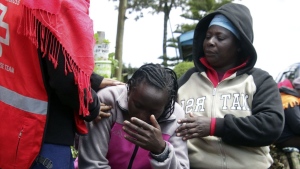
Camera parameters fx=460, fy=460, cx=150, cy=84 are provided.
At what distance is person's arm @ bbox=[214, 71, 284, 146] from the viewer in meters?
2.70

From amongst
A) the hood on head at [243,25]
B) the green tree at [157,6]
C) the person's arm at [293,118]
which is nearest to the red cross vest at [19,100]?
the hood on head at [243,25]

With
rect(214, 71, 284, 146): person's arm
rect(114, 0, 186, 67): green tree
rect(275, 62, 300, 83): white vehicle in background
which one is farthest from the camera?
rect(114, 0, 186, 67): green tree

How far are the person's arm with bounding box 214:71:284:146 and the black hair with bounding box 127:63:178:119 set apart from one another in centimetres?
39

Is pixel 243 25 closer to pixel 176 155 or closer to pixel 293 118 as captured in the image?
pixel 176 155

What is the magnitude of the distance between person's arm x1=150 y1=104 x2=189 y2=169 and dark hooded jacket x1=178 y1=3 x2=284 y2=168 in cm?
26

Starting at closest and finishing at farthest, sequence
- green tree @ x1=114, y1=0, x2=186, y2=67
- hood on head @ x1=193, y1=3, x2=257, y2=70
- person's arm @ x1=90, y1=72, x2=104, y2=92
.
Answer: person's arm @ x1=90, y1=72, x2=104, y2=92, hood on head @ x1=193, y1=3, x2=257, y2=70, green tree @ x1=114, y1=0, x2=186, y2=67

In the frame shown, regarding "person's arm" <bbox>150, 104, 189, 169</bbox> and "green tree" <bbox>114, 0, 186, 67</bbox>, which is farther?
"green tree" <bbox>114, 0, 186, 67</bbox>

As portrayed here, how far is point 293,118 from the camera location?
4672 millimetres

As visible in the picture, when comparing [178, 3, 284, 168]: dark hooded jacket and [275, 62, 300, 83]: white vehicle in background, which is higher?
[178, 3, 284, 168]: dark hooded jacket

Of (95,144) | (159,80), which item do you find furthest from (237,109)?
(95,144)

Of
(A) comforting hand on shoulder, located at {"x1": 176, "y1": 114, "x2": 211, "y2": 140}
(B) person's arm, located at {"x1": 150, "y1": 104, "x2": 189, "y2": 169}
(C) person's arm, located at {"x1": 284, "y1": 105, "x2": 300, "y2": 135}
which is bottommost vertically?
(C) person's arm, located at {"x1": 284, "y1": 105, "x2": 300, "y2": 135}

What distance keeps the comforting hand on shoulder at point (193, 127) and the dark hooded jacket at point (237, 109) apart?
0.07m

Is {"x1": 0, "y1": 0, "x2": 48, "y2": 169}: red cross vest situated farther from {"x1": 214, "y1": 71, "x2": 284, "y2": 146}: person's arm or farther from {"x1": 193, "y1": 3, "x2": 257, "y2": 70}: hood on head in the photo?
{"x1": 193, "y1": 3, "x2": 257, "y2": 70}: hood on head

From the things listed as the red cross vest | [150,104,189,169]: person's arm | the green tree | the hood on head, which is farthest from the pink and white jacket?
the green tree
